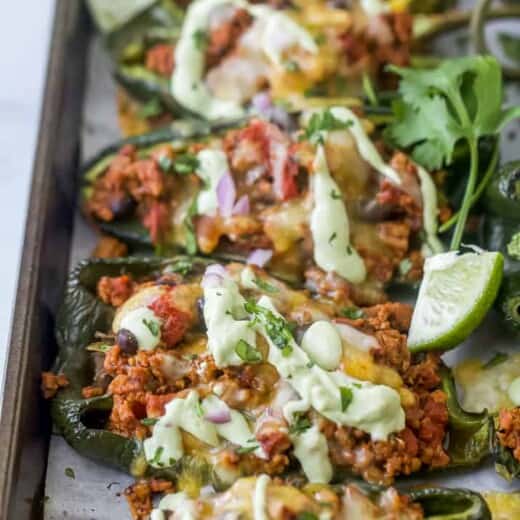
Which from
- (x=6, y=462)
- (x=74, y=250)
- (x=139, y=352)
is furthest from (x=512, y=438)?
(x=74, y=250)

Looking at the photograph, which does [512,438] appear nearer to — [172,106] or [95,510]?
[95,510]

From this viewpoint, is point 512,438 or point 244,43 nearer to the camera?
Result: point 512,438

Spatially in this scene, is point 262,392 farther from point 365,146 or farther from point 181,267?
point 365,146

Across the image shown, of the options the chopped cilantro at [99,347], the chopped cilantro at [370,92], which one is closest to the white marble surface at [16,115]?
the chopped cilantro at [99,347]

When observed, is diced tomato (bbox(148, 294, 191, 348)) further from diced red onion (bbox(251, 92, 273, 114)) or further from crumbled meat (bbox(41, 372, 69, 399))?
diced red onion (bbox(251, 92, 273, 114))

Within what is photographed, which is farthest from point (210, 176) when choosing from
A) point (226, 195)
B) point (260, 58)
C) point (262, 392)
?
point (262, 392)
